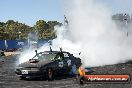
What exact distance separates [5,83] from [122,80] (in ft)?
29.2

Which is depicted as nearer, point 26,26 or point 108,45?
point 108,45

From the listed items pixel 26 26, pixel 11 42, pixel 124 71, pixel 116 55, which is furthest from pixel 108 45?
pixel 26 26

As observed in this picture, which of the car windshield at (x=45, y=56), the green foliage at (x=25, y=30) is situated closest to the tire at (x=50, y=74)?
the car windshield at (x=45, y=56)

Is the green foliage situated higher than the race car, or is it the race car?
the race car

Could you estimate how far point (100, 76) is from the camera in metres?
7.36

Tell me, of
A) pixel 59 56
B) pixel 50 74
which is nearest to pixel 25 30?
pixel 59 56

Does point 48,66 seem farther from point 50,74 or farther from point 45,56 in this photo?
point 45,56

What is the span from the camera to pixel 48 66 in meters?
16.9

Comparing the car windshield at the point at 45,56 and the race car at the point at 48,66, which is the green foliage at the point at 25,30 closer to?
the race car at the point at 48,66

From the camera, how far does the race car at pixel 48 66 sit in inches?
653

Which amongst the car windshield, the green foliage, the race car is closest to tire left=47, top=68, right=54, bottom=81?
the race car

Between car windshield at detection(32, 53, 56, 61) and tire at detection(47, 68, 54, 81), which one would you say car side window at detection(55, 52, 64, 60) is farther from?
tire at detection(47, 68, 54, 81)

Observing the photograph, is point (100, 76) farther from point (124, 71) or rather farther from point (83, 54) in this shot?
point (83, 54)

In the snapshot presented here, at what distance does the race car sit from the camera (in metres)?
16.6
